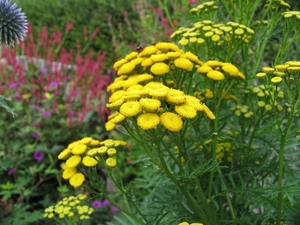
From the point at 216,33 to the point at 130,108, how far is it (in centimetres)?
67

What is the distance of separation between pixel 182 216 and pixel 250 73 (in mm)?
767

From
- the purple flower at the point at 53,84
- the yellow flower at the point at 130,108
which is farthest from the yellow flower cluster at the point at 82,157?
the purple flower at the point at 53,84

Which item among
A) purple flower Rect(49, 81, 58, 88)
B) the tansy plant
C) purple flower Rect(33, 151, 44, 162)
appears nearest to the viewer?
the tansy plant

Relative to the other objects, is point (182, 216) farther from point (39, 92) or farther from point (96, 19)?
point (96, 19)

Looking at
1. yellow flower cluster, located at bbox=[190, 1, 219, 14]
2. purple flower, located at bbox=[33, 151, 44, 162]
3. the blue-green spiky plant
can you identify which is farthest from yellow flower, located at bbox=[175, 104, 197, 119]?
purple flower, located at bbox=[33, 151, 44, 162]

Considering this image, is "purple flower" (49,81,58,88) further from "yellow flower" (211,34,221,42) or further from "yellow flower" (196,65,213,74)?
"yellow flower" (196,65,213,74)

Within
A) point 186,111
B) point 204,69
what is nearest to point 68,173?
point 186,111

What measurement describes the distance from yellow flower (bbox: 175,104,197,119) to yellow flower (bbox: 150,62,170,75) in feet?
1.02

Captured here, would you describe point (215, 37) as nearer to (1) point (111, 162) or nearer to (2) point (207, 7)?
(2) point (207, 7)

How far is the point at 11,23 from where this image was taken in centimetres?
216

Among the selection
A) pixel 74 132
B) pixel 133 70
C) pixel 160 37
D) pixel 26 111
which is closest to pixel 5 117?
pixel 26 111

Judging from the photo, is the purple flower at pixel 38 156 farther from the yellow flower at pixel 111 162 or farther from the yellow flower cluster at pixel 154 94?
the yellow flower at pixel 111 162

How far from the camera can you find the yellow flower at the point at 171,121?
1201 millimetres

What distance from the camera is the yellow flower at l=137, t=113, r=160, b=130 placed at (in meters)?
1.19
